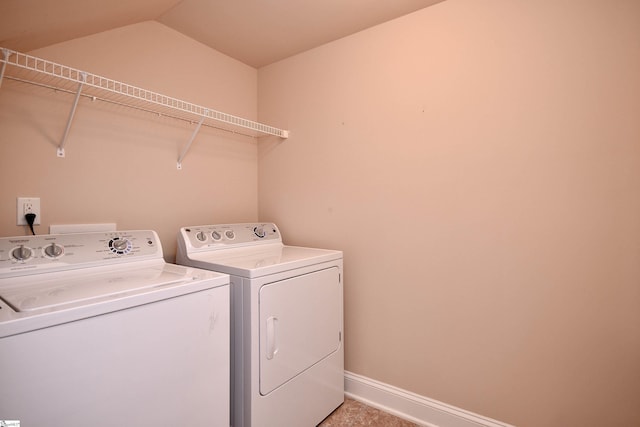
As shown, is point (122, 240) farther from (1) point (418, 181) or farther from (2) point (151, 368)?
(1) point (418, 181)

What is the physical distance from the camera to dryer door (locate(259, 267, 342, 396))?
144 centimetres

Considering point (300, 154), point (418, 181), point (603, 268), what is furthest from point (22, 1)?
point (603, 268)

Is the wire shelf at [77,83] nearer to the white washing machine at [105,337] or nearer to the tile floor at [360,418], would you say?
the white washing machine at [105,337]

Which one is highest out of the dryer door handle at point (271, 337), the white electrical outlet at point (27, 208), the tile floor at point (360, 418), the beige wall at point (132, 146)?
the beige wall at point (132, 146)

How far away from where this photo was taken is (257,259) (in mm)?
1675

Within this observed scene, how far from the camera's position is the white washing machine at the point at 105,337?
2.64 feet

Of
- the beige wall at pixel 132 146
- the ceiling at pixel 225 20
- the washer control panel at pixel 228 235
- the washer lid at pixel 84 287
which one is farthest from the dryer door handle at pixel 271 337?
the ceiling at pixel 225 20

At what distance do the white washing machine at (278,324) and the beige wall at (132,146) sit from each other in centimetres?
34

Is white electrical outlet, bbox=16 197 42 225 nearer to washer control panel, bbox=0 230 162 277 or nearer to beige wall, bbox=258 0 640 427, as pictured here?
washer control panel, bbox=0 230 162 277

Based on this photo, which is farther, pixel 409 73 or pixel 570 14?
pixel 409 73

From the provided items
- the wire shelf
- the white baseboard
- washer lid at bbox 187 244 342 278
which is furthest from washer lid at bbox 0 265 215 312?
the white baseboard

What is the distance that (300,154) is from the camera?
7.46 ft

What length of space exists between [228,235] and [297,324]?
700 millimetres

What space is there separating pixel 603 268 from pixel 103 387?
188cm
